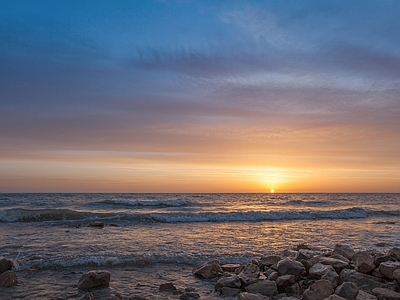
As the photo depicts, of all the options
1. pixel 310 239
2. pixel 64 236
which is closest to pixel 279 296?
pixel 310 239

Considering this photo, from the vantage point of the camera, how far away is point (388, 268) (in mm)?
7777

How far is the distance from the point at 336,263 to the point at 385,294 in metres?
1.90

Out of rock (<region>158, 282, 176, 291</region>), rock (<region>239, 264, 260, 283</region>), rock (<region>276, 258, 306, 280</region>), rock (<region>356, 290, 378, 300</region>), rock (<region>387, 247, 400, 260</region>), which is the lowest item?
rock (<region>158, 282, 176, 291</region>)

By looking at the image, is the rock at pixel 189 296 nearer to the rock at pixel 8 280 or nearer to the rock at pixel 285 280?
the rock at pixel 285 280

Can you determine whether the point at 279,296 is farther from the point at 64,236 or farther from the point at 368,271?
the point at 64,236

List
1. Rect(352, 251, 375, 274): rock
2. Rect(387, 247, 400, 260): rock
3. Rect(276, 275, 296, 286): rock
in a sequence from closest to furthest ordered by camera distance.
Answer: Rect(276, 275, 296, 286): rock → Rect(352, 251, 375, 274): rock → Rect(387, 247, 400, 260): rock

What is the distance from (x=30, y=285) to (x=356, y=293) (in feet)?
22.8

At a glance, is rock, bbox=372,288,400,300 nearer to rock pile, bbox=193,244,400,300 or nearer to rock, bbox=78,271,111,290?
rock pile, bbox=193,244,400,300

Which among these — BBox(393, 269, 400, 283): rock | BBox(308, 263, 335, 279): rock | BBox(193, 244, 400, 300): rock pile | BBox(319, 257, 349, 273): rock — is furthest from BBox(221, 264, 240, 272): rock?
BBox(393, 269, 400, 283): rock

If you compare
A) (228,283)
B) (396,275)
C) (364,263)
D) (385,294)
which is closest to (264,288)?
(228,283)

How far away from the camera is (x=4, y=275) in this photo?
8203 millimetres

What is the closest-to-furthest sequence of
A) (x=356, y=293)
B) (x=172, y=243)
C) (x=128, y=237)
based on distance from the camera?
(x=356, y=293), (x=172, y=243), (x=128, y=237)

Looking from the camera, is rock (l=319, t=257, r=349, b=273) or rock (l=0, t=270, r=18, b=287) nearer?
rock (l=0, t=270, r=18, b=287)

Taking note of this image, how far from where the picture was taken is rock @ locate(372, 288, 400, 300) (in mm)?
Answer: 6621
